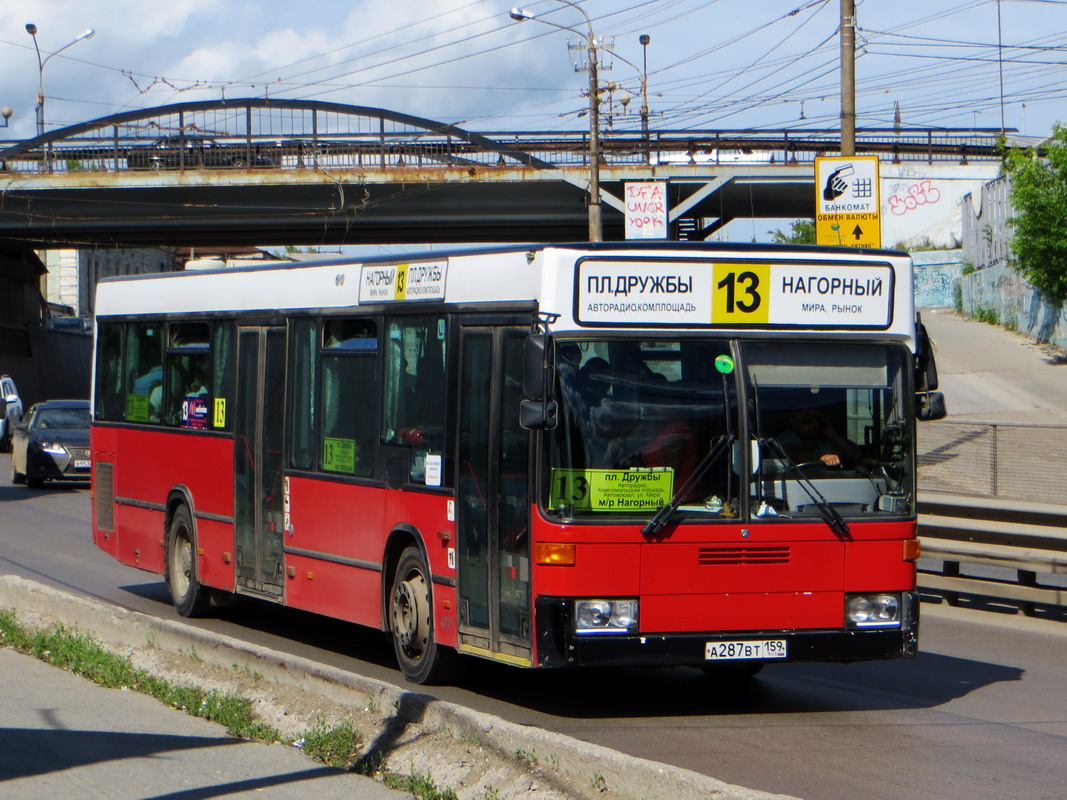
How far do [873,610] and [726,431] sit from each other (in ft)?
4.35

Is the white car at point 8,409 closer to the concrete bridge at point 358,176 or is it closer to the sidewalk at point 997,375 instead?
the concrete bridge at point 358,176

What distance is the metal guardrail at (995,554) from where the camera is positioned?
39.2 ft

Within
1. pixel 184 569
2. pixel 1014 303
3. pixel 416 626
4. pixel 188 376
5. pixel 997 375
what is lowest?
pixel 184 569

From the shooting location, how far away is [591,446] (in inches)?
294

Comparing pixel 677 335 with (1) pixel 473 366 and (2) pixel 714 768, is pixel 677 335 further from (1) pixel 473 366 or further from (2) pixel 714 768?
(2) pixel 714 768

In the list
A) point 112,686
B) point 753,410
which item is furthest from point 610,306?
point 112,686

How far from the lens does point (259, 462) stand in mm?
10922

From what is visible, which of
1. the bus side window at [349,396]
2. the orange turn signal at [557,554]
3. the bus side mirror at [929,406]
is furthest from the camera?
the bus side window at [349,396]

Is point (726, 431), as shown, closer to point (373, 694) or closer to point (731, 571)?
point (731, 571)

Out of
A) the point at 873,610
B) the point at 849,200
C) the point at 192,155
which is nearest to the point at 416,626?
the point at 873,610

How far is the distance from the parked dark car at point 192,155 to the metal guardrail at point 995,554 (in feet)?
94.7

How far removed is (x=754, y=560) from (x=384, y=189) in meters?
32.5

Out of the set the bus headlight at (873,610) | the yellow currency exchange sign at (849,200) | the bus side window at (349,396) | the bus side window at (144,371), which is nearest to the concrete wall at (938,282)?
the yellow currency exchange sign at (849,200)

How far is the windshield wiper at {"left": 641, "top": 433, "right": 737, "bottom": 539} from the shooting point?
7.48 metres
